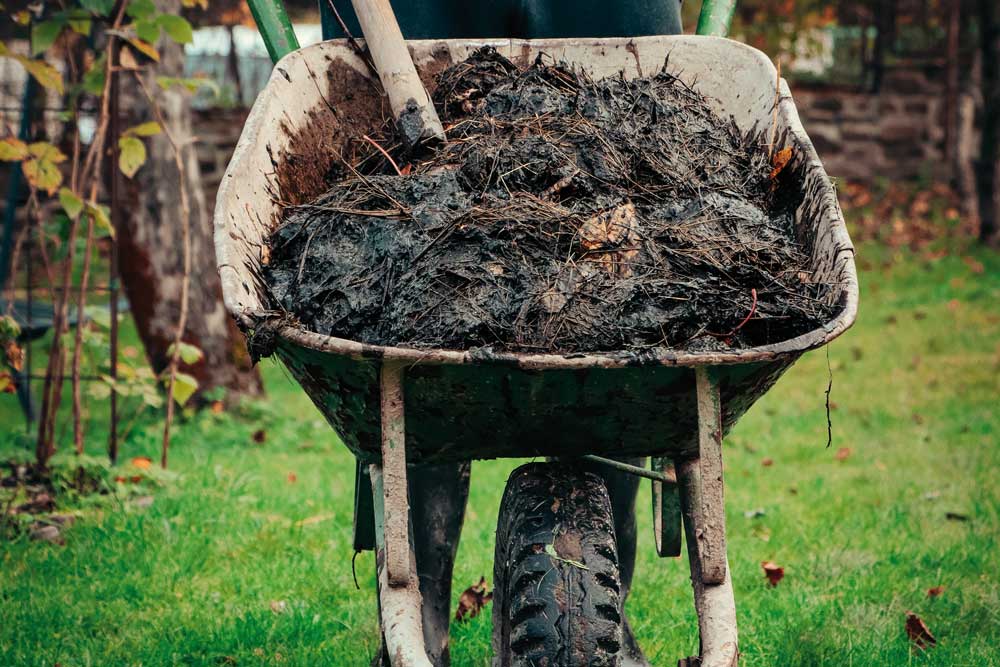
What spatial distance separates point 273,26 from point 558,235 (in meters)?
0.99

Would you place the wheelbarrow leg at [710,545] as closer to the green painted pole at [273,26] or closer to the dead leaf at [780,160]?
the dead leaf at [780,160]

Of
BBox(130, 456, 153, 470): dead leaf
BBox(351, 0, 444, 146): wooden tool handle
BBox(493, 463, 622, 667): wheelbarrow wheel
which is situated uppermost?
BBox(351, 0, 444, 146): wooden tool handle

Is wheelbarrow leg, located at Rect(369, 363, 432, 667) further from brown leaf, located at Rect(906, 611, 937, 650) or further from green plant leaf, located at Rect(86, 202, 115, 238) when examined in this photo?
green plant leaf, located at Rect(86, 202, 115, 238)

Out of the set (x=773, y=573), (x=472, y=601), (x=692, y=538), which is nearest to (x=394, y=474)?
(x=692, y=538)

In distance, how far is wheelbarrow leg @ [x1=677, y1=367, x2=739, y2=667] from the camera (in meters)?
1.61

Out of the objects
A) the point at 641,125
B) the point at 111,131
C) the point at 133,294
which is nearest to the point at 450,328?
the point at 641,125

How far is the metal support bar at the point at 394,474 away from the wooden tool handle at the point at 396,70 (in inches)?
29.1

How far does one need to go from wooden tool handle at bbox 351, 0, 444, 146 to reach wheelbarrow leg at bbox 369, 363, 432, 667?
745 millimetres

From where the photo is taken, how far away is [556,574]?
64.5 inches

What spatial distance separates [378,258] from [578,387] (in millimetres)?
486

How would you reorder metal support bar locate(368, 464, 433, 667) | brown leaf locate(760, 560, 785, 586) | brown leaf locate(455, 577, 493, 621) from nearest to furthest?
metal support bar locate(368, 464, 433, 667)
brown leaf locate(455, 577, 493, 621)
brown leaf locate(760, 560, 785, 586)

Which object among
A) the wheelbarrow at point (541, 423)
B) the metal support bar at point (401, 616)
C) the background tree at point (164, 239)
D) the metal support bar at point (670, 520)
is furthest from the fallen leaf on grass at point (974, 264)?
the metal support bar at point (401, 616)

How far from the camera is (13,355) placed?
3.27 m

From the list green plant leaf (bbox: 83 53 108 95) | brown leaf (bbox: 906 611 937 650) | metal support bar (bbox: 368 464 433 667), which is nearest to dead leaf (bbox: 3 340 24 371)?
green plant leaf (bbox: 83 53 108 95)
